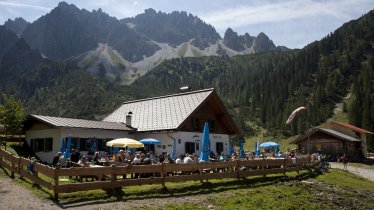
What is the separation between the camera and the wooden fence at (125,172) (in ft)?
49.3

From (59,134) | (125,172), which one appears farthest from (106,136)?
(125,172)

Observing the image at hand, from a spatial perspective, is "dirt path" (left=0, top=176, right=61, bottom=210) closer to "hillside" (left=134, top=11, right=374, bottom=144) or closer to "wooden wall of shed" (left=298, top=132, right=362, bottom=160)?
"wooden wall of shed" (left=298, top=132, right=362, bottom=160)

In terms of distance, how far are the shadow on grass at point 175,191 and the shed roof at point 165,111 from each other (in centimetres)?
1005

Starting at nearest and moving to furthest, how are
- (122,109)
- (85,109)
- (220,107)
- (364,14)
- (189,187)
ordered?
1. (189,187)
2. (220,107)
3. (122,109)
4. (85,109)
5. (364,14)

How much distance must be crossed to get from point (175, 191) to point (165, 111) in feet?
56.9

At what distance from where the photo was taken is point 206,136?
23.8 meters

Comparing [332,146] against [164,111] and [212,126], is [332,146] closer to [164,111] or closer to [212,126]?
[212,126]

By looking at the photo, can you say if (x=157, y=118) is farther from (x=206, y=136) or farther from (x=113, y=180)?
(x=113, y=180)

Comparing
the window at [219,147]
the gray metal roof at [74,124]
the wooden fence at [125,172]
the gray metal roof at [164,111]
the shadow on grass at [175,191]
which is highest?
the gray metal roof at [164,111]

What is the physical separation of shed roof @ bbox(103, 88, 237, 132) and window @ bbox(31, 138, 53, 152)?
7.38 m

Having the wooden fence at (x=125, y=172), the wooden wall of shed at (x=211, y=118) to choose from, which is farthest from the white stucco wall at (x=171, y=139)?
the wooden fence at (x=125, y=172)

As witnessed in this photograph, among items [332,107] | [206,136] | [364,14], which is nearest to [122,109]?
[206,136]

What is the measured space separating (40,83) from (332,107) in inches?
5478

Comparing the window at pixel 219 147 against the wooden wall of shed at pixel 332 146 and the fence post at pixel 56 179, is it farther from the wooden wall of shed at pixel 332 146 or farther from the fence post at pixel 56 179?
the fence post at pixel 56 179
